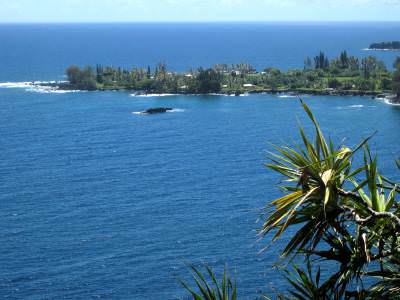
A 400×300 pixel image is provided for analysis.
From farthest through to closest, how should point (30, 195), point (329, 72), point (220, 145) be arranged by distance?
point (329, 72) < point (220, 145) < point (30, 195)

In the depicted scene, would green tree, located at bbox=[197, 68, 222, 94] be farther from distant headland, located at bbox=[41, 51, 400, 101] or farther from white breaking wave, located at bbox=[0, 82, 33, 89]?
white breaking wave, located at bbox=[0, 82, 33, 89]

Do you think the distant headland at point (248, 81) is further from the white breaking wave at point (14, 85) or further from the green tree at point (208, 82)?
the white breaking wave at point (14, 85)

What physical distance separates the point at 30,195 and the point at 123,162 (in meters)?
17.0

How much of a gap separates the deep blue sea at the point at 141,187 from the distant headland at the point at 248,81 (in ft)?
37.7

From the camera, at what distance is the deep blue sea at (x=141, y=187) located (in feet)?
153

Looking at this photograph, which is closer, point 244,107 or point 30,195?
point 30,195

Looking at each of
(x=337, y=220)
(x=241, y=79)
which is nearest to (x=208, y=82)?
(x=241, y=79)

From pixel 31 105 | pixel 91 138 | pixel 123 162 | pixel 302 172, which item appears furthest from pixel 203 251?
pixel 31 105

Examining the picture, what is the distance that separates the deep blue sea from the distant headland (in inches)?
452

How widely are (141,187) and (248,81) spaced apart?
3554 inches

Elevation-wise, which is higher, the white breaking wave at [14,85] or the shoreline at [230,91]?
the white breaking wave at [14,85]

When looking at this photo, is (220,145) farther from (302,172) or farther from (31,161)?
(302,172)

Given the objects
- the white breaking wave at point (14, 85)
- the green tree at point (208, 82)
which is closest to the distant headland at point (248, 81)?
the green tree at point (208, 82)

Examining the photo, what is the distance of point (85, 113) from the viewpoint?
120m
